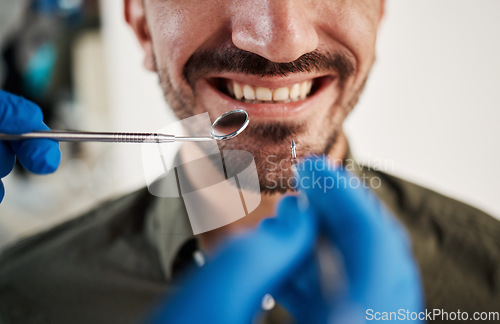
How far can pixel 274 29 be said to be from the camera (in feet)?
1.31

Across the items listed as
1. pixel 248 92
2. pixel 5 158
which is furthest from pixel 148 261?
pixel 248 92

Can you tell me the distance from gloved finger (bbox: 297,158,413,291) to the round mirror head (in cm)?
15

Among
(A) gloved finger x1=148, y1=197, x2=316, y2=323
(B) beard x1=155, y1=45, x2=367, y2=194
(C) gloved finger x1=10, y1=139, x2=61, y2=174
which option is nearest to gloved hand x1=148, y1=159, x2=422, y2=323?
(A) gloved finger x1=148, y1=197, x2=316, y2=323

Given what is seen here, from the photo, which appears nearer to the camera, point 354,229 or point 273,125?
point 354,229

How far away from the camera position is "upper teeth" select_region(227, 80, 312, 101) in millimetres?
459

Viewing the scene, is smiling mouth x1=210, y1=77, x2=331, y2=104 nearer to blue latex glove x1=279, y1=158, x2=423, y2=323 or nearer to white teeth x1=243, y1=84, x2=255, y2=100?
white teeth x1=243, y1=84, x2=255, y2=100

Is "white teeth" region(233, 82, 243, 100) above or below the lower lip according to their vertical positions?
above

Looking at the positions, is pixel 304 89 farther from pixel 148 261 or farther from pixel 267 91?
pixel 148 261

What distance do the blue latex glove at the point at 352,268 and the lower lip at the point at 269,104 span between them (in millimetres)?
151

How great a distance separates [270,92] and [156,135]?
15 centimetres

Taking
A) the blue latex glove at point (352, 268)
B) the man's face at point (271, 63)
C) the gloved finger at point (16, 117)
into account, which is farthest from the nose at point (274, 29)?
the gloved finger at point (16, 117)

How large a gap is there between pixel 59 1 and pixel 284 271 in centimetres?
164

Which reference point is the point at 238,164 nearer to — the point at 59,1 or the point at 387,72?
the point at 387,72

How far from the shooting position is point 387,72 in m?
0.60
